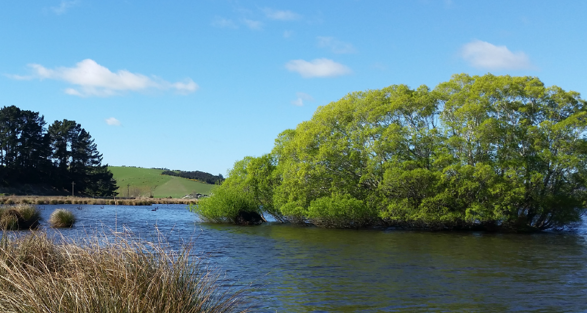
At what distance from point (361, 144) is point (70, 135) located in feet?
304

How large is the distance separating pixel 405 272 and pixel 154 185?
169 metres

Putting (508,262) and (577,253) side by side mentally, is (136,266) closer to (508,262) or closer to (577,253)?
(508,262)

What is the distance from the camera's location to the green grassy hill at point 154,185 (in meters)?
166

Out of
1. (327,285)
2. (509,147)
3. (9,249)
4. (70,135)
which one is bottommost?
(327,285)

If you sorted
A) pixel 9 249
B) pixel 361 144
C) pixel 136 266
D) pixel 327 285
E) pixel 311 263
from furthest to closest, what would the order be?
pixel 361 144, pixel 311 263, pixel 327 285, pixel 9 249, pixel 136 266

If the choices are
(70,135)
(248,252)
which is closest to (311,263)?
(248,252)

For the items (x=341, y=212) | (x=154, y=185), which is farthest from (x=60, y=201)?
(x=154, y=185)

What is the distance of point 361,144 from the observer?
41.5 meters

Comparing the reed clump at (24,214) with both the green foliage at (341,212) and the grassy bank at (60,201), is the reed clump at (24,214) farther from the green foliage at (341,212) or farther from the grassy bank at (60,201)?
the grassy bank at (60,201)

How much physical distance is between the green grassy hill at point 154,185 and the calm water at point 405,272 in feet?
455

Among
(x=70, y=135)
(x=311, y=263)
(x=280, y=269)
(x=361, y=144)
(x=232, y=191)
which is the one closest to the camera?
(x=280, y=269)

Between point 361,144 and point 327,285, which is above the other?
point 361,144

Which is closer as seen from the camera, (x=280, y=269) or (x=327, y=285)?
(x=327, y=285)

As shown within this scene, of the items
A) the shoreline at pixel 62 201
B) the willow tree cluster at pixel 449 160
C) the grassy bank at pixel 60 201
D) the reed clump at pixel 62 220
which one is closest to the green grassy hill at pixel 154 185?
the shoreline at pixel 62 201
